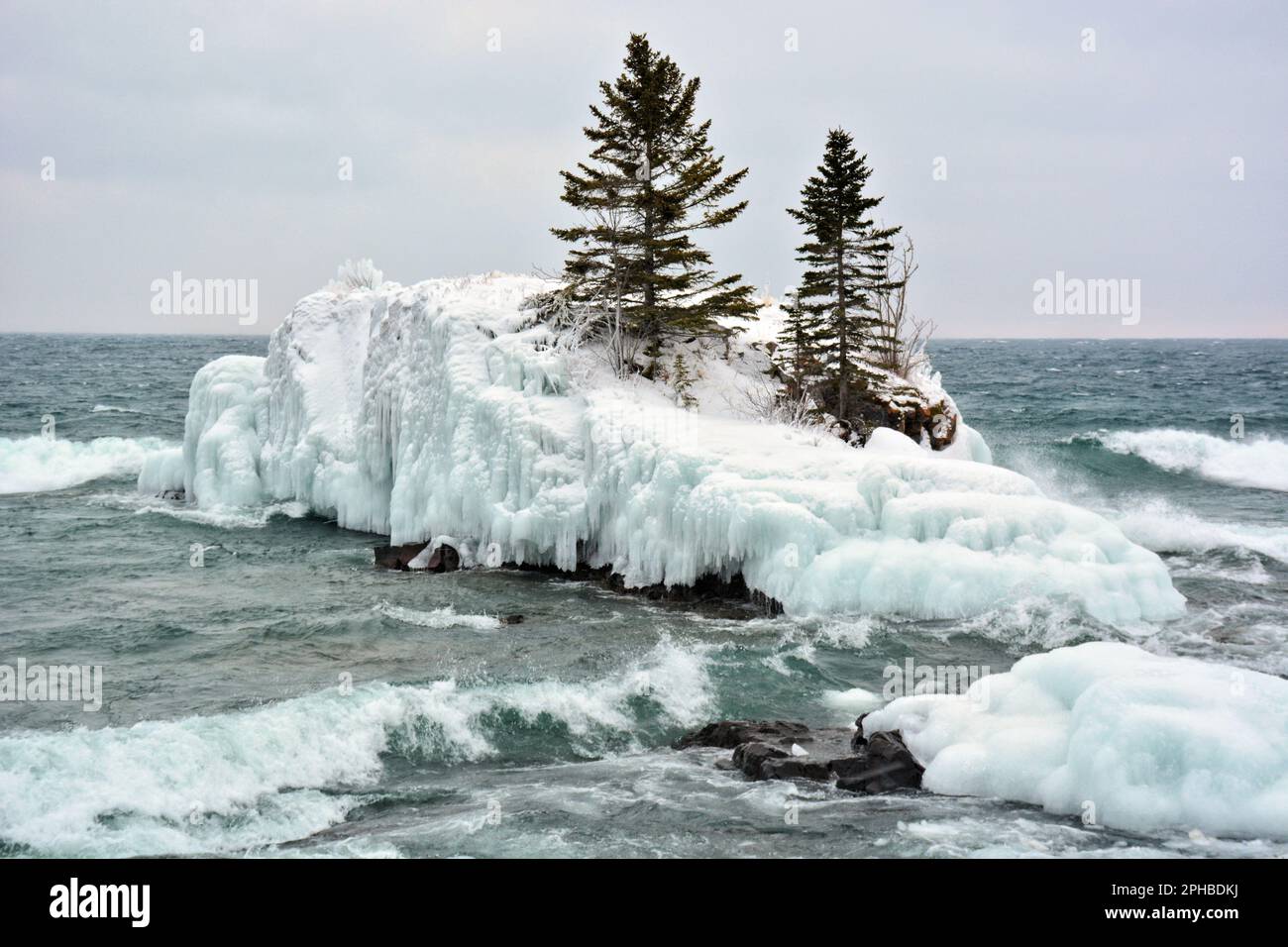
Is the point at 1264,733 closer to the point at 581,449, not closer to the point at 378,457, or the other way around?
the point at 581,449

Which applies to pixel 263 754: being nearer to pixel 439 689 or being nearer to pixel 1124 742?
pixel 439 689

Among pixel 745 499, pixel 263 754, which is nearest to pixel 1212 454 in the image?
pixel 745 499

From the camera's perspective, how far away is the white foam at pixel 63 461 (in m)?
36.7

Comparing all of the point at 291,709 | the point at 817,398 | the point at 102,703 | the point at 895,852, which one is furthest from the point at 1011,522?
the point at 102,703

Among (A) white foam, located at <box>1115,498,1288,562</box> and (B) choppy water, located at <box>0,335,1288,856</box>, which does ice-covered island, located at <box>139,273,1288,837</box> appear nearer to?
(B) choppy water, located at <box>0,335,1288,856</box>

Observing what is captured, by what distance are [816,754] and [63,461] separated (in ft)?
116

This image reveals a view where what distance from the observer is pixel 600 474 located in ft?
70.9

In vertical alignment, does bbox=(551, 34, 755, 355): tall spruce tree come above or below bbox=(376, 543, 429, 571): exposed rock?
above

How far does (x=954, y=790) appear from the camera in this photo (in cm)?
1153

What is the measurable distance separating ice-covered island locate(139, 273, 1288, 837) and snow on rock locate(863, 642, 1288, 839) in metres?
0.02

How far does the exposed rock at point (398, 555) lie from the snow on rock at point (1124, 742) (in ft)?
43.8

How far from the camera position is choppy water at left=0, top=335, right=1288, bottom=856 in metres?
10.8

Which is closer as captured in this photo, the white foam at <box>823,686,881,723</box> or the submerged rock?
the white foam at <box>823,686,881,723</box>

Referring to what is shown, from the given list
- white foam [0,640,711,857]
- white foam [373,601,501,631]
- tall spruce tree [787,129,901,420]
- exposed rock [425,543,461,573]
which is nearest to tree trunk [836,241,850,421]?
tall spruce tree [787,129,901,420]
